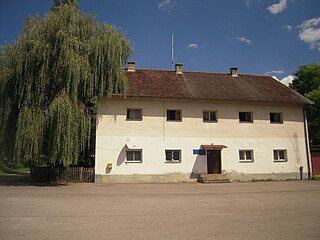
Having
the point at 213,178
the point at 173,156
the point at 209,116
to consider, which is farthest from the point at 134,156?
the point at 209,116

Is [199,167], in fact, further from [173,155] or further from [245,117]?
[245,117]

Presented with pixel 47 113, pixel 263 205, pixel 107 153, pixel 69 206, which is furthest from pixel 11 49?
pixel 263 205

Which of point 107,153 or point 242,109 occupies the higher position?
point 242,109

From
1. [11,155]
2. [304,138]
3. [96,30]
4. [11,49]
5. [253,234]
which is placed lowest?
[253,234]

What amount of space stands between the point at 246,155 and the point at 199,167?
4.10 meters

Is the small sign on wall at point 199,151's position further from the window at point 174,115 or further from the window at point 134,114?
the window at point 134,114

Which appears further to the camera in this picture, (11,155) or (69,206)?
(11,155)

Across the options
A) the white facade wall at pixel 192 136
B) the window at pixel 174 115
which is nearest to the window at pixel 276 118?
the white facade wall at pixel 192 136

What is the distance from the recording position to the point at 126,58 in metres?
19.4

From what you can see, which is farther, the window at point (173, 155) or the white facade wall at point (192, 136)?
the window at point (173, 155)

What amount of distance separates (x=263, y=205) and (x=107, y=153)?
11600 millimetres

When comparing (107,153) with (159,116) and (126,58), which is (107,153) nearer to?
(159,116)

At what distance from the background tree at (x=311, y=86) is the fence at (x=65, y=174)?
27.7 metres

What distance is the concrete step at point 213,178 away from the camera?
19297 millimetres
